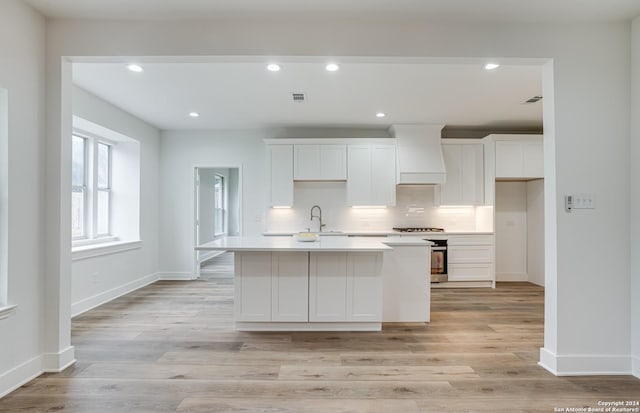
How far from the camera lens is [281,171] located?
5.61 m

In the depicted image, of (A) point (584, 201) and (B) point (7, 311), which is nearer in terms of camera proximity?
(B) point (7, 311)

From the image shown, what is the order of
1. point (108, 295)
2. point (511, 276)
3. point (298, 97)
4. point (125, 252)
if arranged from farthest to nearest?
point (511, 276), point (125, 252), point (108, 295), point (298, 97)

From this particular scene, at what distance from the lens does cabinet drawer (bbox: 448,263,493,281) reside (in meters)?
5.39

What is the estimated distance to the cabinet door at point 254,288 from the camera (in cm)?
338

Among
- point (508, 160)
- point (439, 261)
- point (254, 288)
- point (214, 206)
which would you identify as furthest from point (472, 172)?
point (214, 206)

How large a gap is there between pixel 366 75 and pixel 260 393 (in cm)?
307

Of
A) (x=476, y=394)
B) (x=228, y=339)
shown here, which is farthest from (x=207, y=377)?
(x=476, y=394)

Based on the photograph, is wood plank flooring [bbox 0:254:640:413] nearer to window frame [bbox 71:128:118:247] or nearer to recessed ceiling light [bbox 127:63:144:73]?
window frame [bbox 71:128:118:247]

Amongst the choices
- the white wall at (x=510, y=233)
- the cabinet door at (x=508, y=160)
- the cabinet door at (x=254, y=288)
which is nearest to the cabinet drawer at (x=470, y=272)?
the white wall at (x=510, y=233)

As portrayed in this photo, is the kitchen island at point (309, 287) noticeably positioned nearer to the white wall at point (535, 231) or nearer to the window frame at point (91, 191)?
the window frame at point (91, 191)

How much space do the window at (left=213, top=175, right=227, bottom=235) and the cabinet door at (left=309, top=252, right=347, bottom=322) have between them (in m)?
6.11

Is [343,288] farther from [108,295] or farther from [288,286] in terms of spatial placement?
[108,295]

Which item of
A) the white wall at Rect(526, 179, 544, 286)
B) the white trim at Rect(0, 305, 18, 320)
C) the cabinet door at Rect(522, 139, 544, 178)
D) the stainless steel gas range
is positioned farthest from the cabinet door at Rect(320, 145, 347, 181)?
the white trim at Rect(0, 305, 18, 320)

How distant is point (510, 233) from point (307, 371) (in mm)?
4863
